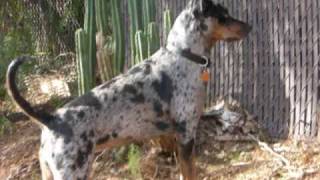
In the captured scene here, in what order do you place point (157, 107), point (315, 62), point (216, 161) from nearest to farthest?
point (157, 107)
point (315, 62)
point (216, 161)

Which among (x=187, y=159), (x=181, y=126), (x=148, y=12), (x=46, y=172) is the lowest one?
(x=187, y=159)

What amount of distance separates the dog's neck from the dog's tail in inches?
54.7

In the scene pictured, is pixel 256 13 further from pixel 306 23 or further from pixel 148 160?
pixel 148 160

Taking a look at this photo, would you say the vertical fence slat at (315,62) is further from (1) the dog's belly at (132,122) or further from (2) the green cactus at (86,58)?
(2) the green cactus at (86,58)

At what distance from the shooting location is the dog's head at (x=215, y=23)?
650cm

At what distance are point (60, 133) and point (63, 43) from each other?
6.82 m

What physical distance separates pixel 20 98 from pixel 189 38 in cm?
166

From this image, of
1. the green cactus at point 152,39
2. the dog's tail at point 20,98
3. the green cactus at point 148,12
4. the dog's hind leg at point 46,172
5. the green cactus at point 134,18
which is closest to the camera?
the dog's tail at point 20,98

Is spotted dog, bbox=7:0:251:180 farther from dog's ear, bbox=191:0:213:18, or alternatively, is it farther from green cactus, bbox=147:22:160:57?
green cactus, bbox=147:22:160:57

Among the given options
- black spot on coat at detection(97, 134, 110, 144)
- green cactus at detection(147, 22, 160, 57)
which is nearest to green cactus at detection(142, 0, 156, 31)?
green cactus at detection(147, 22, 160, 57)

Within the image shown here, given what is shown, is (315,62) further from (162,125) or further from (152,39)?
(162,125)

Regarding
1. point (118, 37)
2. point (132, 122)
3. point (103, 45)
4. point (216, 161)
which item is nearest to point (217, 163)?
point (216, 161)

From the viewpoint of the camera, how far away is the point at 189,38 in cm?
657

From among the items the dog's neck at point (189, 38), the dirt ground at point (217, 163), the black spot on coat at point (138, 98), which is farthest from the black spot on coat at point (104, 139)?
the dirt ground at point (217, 163)
